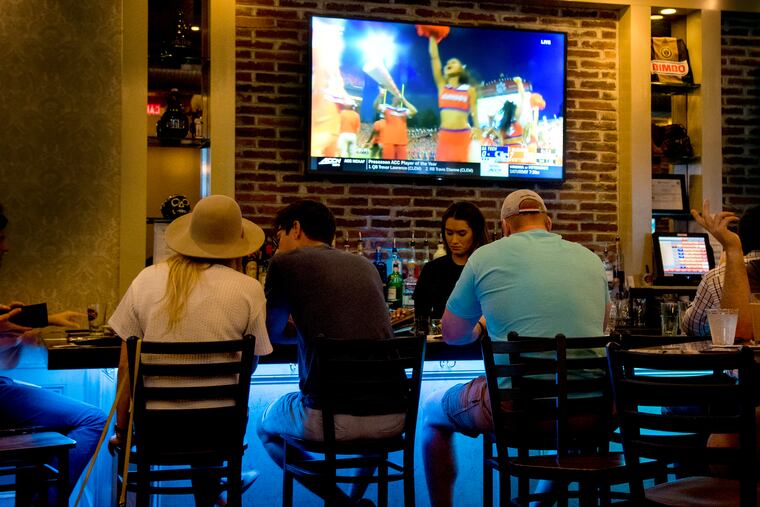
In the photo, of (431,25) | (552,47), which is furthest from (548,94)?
(431,25)

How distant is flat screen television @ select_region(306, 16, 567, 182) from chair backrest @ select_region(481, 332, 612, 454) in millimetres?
2963

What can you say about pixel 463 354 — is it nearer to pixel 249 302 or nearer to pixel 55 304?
pixel 249 302

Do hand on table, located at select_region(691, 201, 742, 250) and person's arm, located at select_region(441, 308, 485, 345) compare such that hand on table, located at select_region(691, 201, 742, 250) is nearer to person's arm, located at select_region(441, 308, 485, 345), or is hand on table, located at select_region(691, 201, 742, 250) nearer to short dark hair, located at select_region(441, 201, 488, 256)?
person's arm, located at select_region(441, 308, 485, 345)

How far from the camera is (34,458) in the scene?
283 centimetres

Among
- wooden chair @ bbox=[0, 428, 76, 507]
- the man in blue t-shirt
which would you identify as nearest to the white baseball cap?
the man in blue t-shirt

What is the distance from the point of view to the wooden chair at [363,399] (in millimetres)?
2973

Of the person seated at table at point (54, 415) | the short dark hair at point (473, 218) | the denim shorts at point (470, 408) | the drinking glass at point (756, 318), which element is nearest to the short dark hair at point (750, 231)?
the drinking glass at point (756, 318)

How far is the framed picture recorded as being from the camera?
6.49 meters

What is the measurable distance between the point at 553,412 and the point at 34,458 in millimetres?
1652

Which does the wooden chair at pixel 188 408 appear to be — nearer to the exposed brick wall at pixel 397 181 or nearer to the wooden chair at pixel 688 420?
the wooden chair at pixel 688 420

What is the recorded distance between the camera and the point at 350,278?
323 cm

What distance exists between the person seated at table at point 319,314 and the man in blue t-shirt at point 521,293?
11.5 inches

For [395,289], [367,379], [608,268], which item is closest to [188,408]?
[367,379]

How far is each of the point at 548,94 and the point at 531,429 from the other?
3631mm
